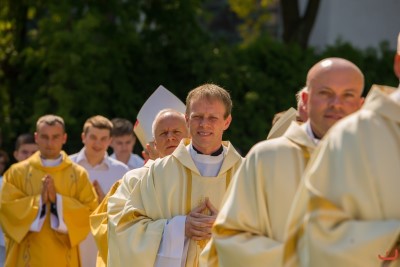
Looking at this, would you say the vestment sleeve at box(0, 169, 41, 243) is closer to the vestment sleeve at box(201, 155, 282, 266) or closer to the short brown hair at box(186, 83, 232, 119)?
the short brown hair at box(186, 83, 232, 119)

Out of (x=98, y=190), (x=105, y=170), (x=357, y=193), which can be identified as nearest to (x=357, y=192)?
(x=357, y=193)

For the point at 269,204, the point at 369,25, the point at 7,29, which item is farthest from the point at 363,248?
the point at 369,25

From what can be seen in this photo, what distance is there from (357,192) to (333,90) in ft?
1.78

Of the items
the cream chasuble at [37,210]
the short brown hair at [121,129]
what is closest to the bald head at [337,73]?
the cream chasuble at [37,210]

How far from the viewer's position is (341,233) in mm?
4270

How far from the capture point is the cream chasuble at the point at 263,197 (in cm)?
473

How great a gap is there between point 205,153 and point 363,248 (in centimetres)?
232

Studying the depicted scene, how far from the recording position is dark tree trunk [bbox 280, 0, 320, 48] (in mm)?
17078

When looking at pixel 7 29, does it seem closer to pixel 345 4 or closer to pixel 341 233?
pixel 345 4

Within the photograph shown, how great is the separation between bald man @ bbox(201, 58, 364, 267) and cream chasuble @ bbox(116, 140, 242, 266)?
5.11 feet

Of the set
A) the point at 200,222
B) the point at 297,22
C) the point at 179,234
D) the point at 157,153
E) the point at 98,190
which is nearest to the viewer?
the point at 200,222

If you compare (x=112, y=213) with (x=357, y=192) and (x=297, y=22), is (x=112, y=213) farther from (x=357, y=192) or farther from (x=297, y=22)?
(x=297, y=22)

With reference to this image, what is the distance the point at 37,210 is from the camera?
949 cm

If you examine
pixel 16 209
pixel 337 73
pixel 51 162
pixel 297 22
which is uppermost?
pixel 297 22
